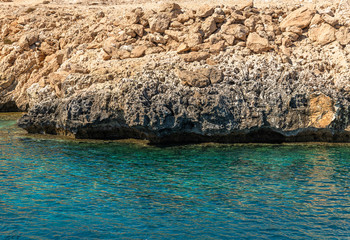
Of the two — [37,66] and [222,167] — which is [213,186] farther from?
[37,66]

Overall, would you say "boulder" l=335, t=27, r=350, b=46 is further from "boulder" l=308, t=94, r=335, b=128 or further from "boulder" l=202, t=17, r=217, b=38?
"boulder" l=202, t=17, r=217, b=38

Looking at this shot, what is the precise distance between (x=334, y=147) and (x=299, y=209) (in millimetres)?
10198

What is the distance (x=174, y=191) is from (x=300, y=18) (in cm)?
1764

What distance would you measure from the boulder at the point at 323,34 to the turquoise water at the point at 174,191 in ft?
25.3

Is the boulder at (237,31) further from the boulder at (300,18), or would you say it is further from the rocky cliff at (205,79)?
the boulder at (300,18)

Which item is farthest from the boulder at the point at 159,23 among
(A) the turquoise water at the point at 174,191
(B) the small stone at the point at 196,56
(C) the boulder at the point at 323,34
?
(C) the boulder at the point at 323,34

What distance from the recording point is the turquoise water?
12.5m

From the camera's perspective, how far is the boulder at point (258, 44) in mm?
26375

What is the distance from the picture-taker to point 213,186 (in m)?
16.4

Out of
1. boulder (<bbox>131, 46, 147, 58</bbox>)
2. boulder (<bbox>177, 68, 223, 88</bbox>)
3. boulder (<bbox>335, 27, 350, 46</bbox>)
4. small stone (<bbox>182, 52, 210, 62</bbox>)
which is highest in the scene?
boulder (<bbox>335, 27, 350, 46</bbox>)

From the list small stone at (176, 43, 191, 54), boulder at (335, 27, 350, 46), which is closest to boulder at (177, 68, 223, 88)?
small stone at (176, 43, 191, 54)

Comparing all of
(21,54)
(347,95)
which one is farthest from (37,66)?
(347,95)

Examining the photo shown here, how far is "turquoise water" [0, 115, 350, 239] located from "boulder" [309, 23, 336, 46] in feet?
25.3

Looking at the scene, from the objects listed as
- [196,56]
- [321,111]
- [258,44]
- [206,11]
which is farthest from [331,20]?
[196,56]
